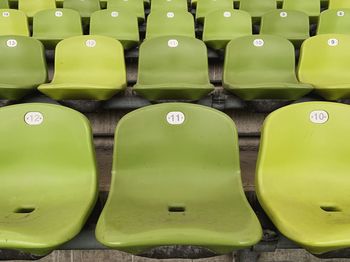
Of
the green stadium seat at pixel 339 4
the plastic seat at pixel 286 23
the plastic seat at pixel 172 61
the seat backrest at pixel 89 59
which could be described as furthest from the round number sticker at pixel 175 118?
the green stadium seat at pixel 339 4

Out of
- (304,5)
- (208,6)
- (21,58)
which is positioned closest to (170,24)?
(208,6)

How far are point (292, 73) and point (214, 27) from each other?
592mm

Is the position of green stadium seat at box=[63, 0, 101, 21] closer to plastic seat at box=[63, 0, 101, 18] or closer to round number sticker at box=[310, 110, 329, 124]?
plastic seat at box=[63, 0, 101, 18]

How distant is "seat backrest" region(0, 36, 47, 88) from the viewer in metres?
1.48

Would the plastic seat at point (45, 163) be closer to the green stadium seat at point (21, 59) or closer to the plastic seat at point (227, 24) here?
the green stadium seat at point (21, 59)

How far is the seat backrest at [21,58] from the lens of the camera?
1484mm

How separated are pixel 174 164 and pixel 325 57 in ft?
3.00

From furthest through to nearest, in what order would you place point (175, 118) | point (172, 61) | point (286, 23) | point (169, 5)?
1. point (169, 5)
2. point (286, 23)
3. point (172, 61)
4. point (175, 118)

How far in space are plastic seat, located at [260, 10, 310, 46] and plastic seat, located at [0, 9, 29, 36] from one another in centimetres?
121

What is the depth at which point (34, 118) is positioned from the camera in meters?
0.92

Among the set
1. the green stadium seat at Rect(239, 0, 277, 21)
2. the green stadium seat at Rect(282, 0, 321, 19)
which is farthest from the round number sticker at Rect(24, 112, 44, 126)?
the green stadium seat at Rect(282, 0, 321, 19)

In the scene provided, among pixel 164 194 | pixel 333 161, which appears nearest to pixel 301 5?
pixel 333 161

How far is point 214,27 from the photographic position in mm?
1920

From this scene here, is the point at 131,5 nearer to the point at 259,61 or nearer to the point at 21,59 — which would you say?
the point at 21,59
